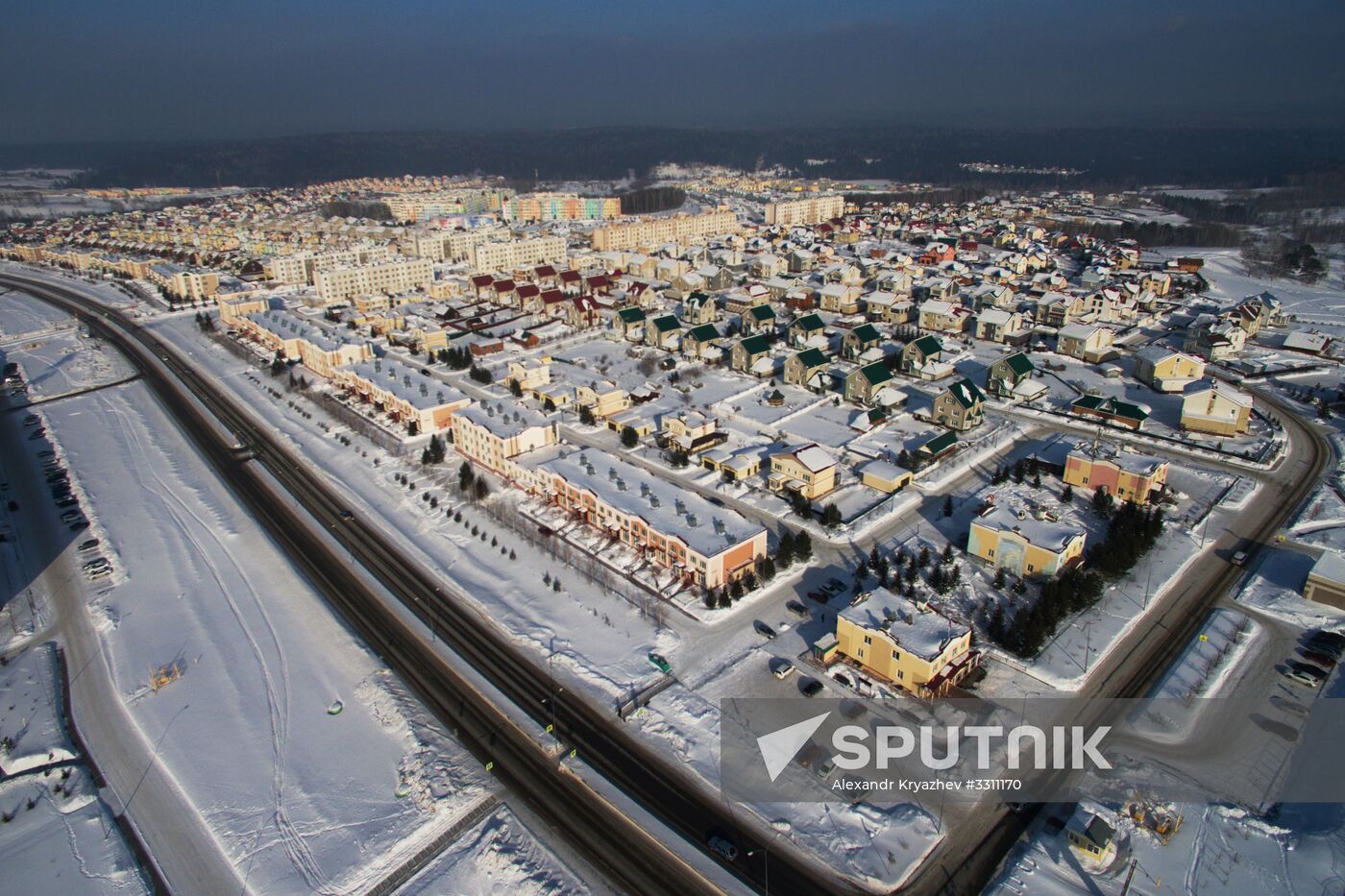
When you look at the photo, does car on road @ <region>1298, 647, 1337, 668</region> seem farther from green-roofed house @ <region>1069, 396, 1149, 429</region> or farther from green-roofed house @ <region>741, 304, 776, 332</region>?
green-roofed house @ <region>741, 304, 776, 332</region>

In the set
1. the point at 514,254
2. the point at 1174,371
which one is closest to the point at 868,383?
the point at 1174,371

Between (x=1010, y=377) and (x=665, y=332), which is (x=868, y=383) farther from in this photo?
(x=665, y=332)

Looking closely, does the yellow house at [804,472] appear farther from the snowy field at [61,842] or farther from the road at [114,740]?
the snowy field at [61,842]

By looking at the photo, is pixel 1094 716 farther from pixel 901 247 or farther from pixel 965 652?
pixel 901 247

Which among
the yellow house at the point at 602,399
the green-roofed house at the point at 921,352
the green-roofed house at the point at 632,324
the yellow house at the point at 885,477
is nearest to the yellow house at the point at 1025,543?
the yellow house at the point at 885,477

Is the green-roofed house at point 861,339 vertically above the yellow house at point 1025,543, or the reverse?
the green-roofed house at point 861,339
